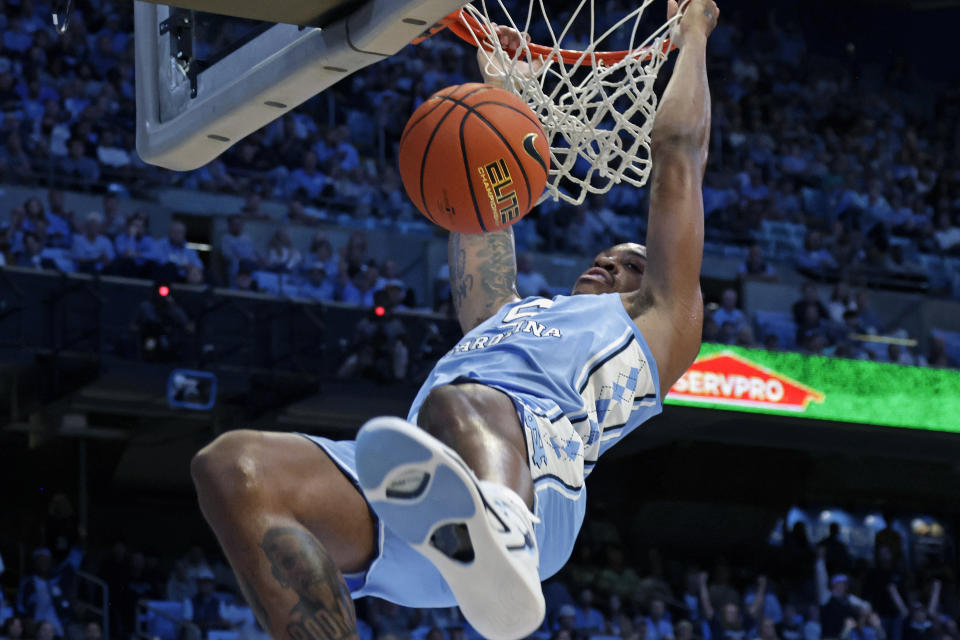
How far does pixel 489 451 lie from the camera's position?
3004 millimetres

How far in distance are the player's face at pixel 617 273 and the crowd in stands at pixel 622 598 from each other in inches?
257

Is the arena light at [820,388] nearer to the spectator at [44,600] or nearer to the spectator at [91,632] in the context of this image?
the spectator at [91,632]

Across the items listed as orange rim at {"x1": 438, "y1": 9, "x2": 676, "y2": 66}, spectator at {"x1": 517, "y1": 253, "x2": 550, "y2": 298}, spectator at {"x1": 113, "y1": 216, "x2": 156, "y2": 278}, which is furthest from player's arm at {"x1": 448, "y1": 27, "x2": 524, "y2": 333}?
spectator at {"x1": 517, "y1": 253, "x2": 550, "y2": 298}

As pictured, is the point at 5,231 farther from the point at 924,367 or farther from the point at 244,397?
the point at 924,367

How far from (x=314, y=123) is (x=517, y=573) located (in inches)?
429

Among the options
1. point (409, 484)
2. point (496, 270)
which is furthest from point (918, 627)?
point (409, 484)

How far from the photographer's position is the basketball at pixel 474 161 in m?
3.71

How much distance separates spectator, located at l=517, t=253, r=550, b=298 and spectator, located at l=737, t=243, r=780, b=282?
7.66 ft

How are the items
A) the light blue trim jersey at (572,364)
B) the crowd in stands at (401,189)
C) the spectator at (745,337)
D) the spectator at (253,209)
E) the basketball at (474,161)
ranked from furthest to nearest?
the spectator at (745,337), the spectator at (253,209), the crowd in stands at (401,189), the basketball at (474,161), the light blue trim jersey at (572,364)

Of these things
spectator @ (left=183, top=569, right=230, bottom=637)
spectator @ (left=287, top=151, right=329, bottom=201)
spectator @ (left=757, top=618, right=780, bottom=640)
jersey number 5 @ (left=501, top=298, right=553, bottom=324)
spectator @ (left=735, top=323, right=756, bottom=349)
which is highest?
spectator @ (left=287, top=151, right=329, bottom=201)

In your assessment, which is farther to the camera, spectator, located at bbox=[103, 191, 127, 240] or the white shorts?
spectator, located at bbox=[103, 191, 127, 240]

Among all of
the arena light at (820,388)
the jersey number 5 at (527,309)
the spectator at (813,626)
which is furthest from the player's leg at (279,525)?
the spectator at (813,626)

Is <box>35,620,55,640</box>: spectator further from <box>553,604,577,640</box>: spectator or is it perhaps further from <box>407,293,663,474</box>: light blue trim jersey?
<box>407,293,663,474</box>: light blue trim jersey

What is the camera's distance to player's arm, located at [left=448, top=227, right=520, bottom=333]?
4109 millimetres
